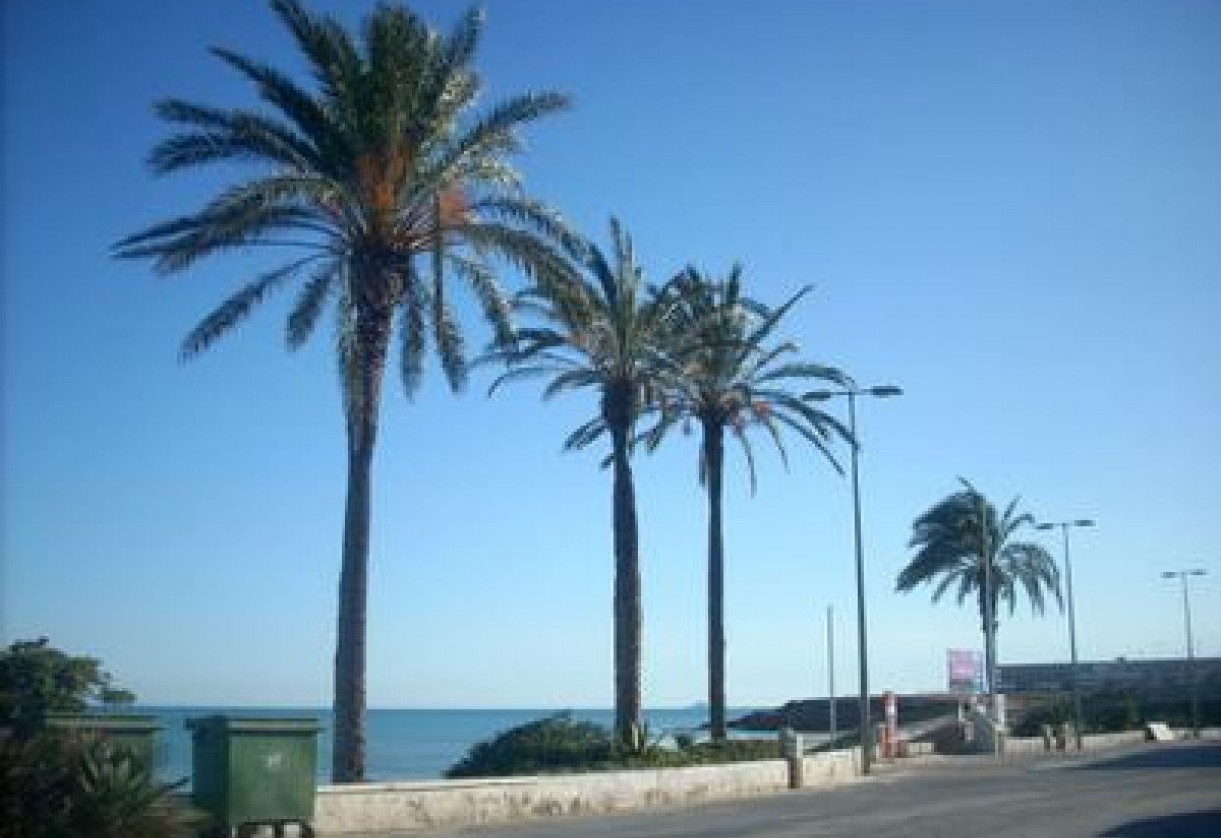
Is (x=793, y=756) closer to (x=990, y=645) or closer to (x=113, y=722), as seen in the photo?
(x=113, y=722)

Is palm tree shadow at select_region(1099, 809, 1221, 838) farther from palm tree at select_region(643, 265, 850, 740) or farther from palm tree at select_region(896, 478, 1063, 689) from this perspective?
palm tree at select_region(896, 478, 1063, 689)

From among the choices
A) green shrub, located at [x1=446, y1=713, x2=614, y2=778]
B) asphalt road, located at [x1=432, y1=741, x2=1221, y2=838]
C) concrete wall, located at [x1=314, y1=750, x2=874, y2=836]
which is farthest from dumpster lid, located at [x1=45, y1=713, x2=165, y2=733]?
green shrub, located at [x1=446, y1=713, x2=614, y2=778]

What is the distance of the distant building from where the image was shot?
95544mm

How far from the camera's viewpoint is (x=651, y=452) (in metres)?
36.4

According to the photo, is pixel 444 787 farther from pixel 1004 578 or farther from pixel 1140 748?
pixel 1004 578

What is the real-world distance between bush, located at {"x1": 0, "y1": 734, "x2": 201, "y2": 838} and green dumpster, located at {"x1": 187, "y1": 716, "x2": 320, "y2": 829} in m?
3.50

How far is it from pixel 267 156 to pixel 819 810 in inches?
556

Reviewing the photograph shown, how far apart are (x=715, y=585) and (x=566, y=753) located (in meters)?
7.37

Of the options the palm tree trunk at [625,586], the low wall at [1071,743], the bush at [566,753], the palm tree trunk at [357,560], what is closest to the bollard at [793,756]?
the bush at [566,753]

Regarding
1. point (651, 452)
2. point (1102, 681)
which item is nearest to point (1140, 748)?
point (651, 452)

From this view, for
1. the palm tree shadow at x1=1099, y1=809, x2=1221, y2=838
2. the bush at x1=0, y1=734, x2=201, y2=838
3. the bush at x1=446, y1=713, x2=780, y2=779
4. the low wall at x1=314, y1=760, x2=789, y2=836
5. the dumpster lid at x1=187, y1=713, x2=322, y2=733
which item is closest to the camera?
the bush at x1=0, y1=734, x2=201, y2=838

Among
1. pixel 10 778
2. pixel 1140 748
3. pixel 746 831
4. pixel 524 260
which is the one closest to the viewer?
pixel 10 778

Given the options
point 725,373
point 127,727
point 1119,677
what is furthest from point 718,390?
point 1119,677

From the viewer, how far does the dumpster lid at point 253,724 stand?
1622 centimetres
